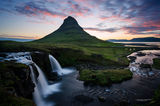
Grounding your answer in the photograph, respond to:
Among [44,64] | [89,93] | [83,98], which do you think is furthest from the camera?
[44,64]

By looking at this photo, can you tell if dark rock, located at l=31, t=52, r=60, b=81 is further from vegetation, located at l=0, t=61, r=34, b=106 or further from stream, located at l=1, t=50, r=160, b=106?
vegetation, located at l=0, t=61, r=34, b=106

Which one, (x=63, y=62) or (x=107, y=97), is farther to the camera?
(x=63, y=62)

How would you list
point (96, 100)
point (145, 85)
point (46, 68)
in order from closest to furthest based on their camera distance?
point (96, 100)
point (145, 85)
point (46, 68)

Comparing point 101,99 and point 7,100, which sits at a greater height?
point 7,100

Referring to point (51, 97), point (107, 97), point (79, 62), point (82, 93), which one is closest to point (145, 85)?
point (107, 97)

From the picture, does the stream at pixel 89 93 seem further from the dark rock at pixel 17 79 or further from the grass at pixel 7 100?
the grass at pixel 7 100

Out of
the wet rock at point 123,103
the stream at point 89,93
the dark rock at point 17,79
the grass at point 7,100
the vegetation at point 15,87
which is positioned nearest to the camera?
the grass at point 7,100

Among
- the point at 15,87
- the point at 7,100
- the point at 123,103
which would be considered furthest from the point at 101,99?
the point at 7,100

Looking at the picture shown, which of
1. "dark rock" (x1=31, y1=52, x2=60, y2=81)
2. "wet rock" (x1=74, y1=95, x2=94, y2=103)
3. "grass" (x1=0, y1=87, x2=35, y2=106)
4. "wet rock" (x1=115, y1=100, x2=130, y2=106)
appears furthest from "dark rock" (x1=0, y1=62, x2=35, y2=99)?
"wet rock" (x1=115, y1=100, x2=130, y2=106)

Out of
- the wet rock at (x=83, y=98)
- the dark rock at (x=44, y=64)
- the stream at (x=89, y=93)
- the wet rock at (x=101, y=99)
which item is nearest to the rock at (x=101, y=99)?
the wet rock at (x=101, y=99)

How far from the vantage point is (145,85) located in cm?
2814

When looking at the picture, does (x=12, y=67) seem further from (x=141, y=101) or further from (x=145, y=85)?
(x=145, y=85)

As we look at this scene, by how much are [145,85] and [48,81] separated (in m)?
28.7

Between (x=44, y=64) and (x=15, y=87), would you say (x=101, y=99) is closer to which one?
(x=15, y=87)
